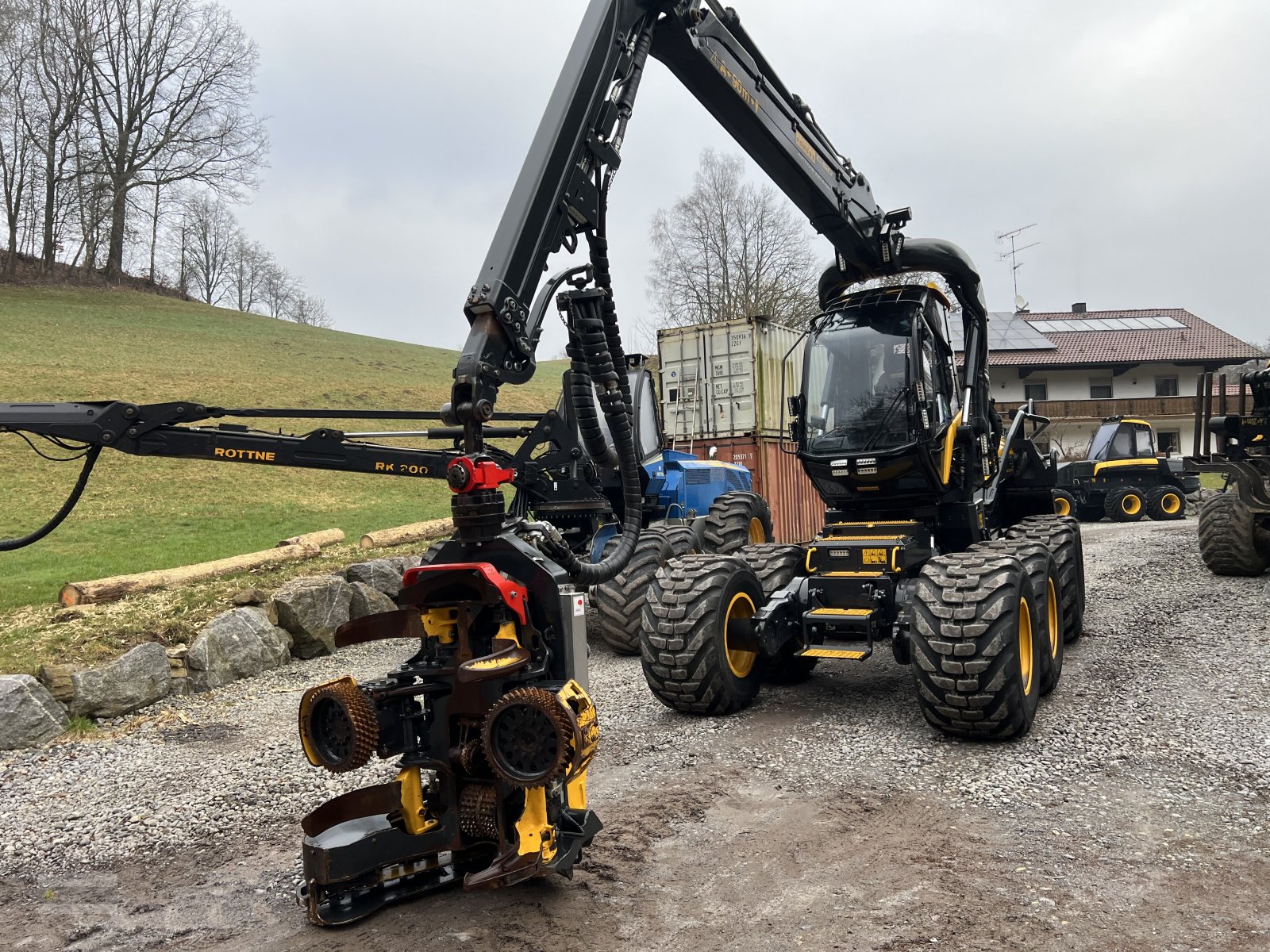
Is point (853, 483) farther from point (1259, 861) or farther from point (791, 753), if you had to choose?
point (1259, 861)

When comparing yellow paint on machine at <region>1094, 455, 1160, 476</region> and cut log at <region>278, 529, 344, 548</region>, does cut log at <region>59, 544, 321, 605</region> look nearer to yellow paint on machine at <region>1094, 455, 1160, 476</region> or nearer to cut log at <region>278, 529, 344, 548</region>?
cut log at <region>278, 529, 344, 548</region>

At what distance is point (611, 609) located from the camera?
8359 mm

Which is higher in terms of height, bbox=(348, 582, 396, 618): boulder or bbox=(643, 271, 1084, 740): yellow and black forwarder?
bbox=(643, 271, 1084, 740): yellow and black forwarder

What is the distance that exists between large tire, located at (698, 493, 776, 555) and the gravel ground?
2182 millimetres

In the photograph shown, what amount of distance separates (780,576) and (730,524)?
2444 mm

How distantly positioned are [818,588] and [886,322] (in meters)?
2.03

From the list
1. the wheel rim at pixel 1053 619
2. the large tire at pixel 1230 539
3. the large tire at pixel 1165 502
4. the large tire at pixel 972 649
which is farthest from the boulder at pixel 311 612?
the large tire at pixel 1165 502

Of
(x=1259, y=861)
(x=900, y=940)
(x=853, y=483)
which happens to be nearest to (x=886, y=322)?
(x=853, y=483)

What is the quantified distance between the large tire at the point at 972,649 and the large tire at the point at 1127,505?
57.3ft

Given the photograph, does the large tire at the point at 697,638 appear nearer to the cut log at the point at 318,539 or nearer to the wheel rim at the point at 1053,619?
the wheel rim at the point at 1053,619

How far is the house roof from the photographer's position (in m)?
40.8

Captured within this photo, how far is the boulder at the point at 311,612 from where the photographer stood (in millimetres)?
8953

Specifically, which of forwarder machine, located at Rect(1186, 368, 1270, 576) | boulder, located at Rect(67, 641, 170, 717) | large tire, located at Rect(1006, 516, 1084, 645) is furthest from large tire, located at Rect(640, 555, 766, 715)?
forwarder machine, located at Rect(1186, 368, 1270, 576)

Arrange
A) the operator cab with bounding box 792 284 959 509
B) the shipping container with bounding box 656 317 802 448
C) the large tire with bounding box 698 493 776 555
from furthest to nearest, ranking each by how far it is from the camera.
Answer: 1. the shipping container with bounding box 656 317 802 448
2. the large tire with bounding box 698 493 776 555
3. the operator cab with bounding box 792 284 959 509
